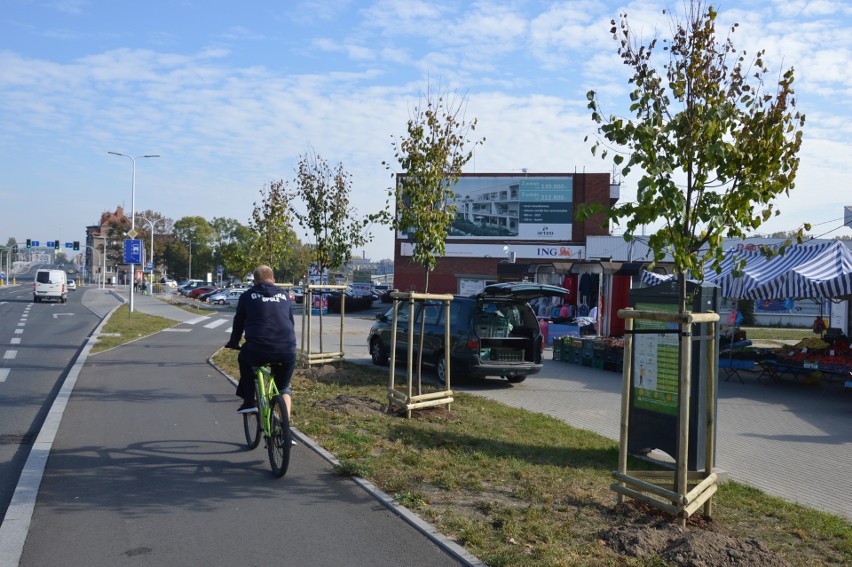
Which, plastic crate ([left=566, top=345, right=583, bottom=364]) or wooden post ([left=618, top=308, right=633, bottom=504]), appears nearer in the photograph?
wooden post ([left=618, top=308, right=633, bottom=504])

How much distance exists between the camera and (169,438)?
26.1ft

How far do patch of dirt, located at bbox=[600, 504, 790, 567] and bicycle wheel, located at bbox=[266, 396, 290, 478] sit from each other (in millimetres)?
2758

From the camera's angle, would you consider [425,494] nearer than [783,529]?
No

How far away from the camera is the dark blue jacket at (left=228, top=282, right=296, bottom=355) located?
6781mm

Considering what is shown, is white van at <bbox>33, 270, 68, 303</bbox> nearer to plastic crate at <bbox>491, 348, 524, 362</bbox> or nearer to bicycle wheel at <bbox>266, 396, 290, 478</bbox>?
plastic crate at <bbox>491, 348, 524, 362</bbox>

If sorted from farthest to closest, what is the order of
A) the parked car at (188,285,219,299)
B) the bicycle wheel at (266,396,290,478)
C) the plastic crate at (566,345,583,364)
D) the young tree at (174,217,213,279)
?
A: the young tree at (174,217,213,279)
the parked car at (188,285,219,299)
the plastic crate at (566,345,583,364)
the bicycle wheel at (266,396,290,478)

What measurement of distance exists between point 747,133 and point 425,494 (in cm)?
375

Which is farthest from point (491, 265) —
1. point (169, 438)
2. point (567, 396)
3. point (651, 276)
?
point (169, 438)

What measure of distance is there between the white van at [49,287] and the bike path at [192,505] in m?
43.5

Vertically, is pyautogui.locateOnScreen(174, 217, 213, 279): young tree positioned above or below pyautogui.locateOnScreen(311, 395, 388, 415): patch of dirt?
above

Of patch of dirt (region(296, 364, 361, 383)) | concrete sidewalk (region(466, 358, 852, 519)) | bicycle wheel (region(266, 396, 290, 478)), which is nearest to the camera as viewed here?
bicycle wheel (region(266, 396, 290, 478))

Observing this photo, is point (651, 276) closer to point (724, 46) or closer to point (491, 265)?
point (724, 46)

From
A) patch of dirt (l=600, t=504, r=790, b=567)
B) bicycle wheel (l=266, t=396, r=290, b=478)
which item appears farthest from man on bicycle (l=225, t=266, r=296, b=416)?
patch of dirt (l=600, t=504, r=790, b=567)

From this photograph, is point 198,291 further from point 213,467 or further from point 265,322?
point 265,322
